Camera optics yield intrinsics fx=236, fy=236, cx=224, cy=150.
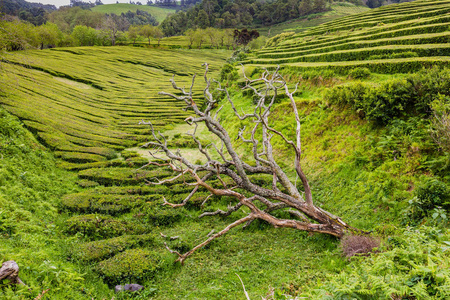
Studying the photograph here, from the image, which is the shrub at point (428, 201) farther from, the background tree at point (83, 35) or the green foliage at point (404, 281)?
the background tree at point (83, 35)

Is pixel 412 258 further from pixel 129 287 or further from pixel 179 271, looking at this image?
pixel 129 287

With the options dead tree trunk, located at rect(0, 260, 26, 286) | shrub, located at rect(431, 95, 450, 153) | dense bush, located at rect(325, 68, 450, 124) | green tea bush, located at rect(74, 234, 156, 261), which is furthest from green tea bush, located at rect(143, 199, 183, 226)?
shrub, located at rect(431, 95, 450, 153)

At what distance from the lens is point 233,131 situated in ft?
59.6

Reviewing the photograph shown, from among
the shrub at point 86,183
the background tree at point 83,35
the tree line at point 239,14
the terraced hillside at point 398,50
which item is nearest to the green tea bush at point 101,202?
the shrub at point 86,183

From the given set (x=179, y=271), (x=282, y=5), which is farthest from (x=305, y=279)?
(x=282, y=5)

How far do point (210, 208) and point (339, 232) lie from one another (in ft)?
18.4

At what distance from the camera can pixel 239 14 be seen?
11719cm

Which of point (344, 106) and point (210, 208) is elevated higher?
point (344, 106)

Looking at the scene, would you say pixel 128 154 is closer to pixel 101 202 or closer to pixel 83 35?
pixel 101 202

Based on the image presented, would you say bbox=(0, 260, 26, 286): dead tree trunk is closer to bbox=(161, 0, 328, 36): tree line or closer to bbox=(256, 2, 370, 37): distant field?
bbox=(256, 2, 370, 37): distant field

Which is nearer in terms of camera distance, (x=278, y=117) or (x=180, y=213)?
(x=180, y=213)

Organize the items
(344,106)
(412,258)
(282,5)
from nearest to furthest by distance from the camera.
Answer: (412,258)
(344,106)
(282,5)

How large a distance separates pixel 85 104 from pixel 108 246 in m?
22.8

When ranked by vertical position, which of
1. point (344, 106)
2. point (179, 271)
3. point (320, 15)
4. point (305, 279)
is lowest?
point (179, 271)
